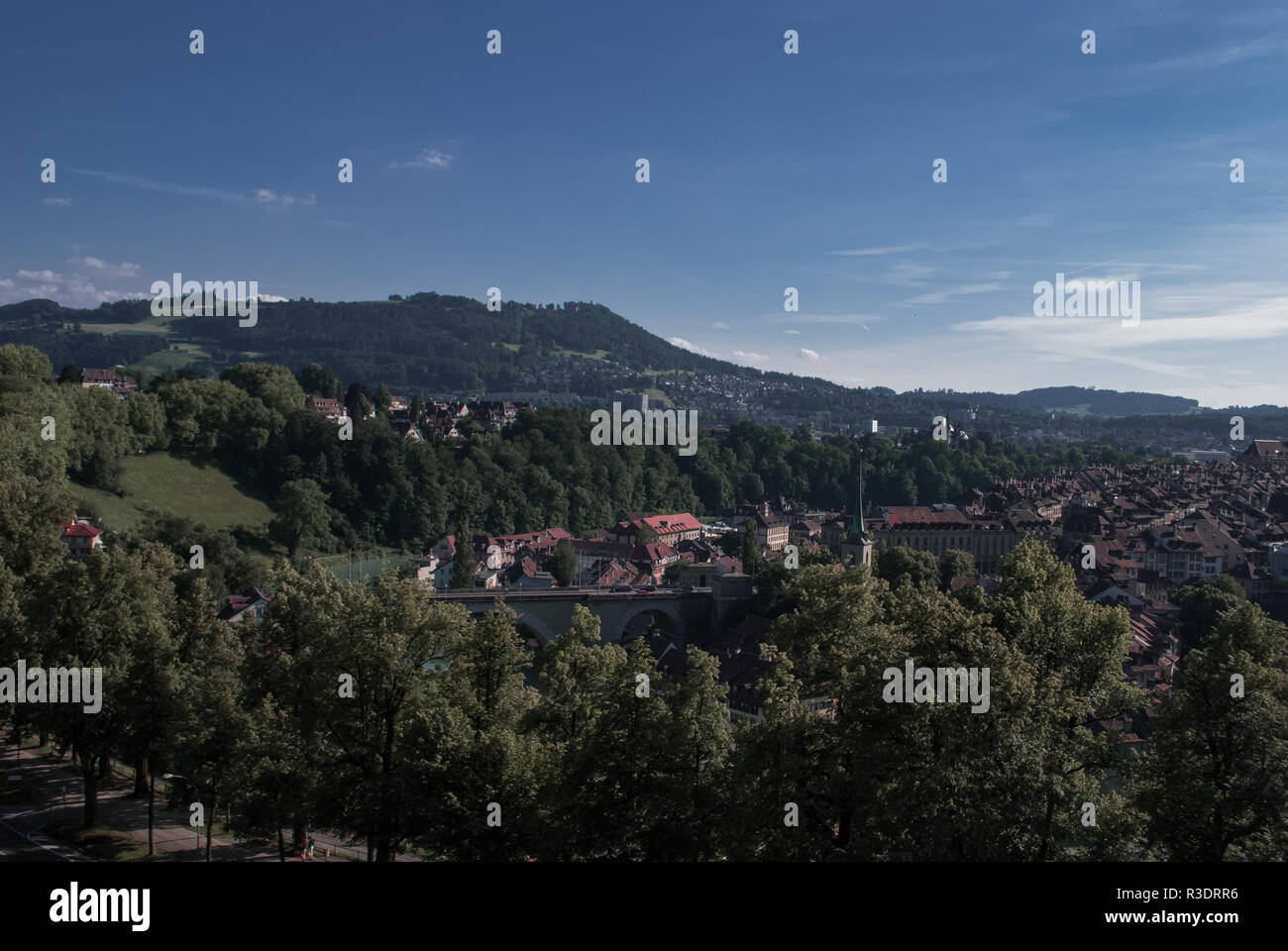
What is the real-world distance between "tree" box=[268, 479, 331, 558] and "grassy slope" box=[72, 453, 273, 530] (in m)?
2.42

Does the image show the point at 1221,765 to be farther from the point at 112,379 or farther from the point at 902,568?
the point at 112,379

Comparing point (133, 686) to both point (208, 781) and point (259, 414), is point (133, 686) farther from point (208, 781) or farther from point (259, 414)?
point (259, 414)

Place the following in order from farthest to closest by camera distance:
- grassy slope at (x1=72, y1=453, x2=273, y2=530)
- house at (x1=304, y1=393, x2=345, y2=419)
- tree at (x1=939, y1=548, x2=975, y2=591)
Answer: house at (x1=304, y1=393, x2=345, y2=419), grassy slope at (x1=72, y1=453, x2=273, y2=530), tree at (x1=939, y1=548, x2=975, y2=591)

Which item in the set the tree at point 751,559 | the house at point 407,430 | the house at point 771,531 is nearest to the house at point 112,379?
the house at point 407,430

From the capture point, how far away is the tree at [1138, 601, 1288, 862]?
36.0 feet

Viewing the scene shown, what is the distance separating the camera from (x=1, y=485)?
105 ft

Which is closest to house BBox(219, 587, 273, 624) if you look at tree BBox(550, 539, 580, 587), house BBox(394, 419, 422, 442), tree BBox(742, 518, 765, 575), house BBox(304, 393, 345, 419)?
tree BBox(550, 539, 580, 587)

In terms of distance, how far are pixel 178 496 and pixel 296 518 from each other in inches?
321

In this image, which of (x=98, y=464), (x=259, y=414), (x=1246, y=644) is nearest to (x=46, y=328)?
(x=259, y=414)

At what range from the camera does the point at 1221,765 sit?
1151cm

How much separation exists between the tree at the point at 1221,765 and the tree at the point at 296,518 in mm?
59096

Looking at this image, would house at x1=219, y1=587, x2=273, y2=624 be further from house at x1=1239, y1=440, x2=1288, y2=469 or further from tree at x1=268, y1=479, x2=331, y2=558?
house at x1=1239, y1=440, x2=1288, y2=469

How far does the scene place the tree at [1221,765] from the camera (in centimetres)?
1097
